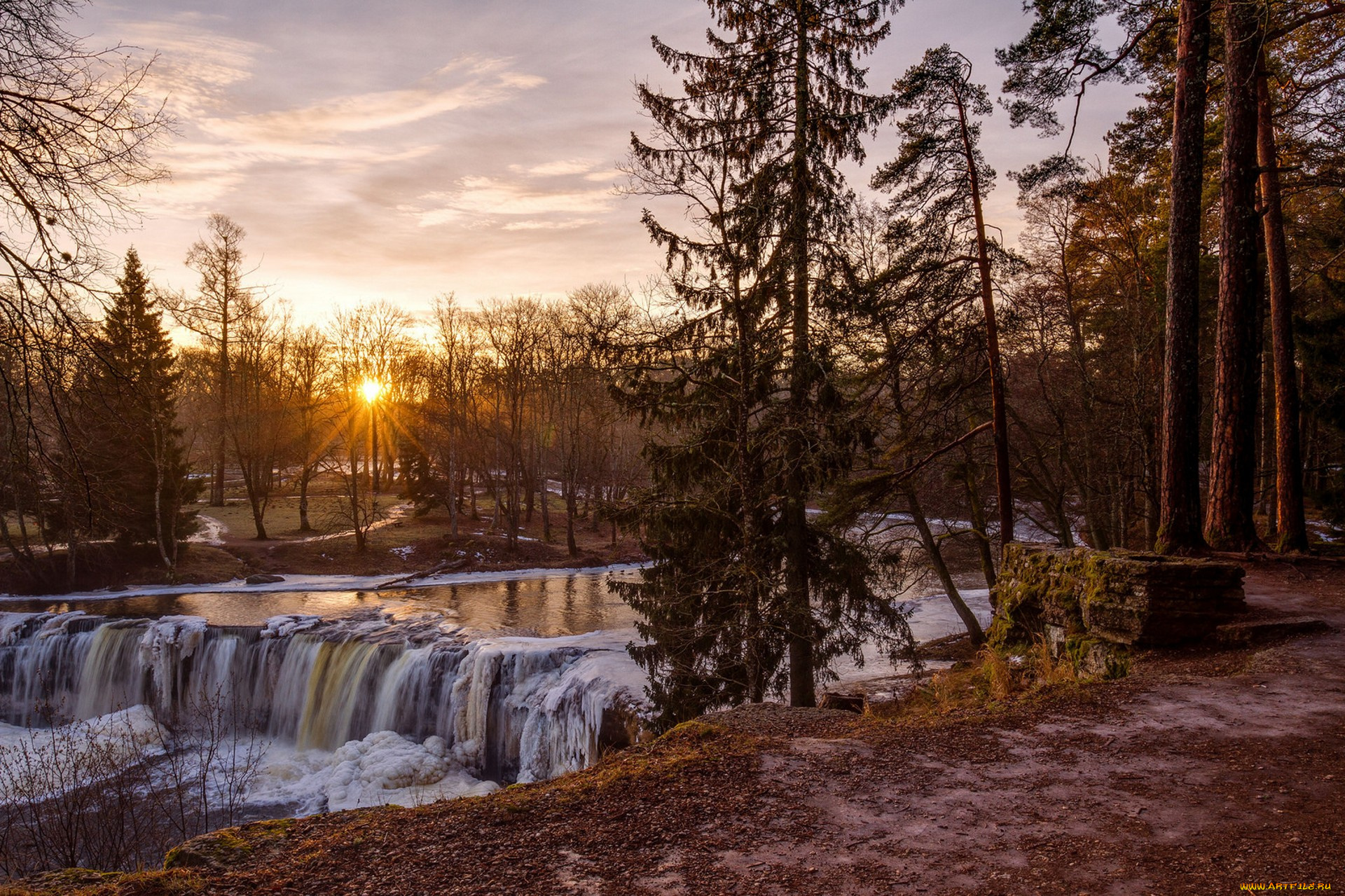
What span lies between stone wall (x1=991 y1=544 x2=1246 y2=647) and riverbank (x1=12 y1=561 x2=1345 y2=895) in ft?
4.28

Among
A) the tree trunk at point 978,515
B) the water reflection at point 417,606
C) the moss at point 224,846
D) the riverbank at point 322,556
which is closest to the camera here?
the moss at point 224,846

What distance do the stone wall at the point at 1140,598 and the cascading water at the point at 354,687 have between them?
752 centimetres

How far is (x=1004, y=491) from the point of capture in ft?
37.2

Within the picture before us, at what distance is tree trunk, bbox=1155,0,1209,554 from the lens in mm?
9148

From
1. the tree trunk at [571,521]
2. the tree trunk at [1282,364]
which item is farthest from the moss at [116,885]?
the tree trunk at [571,521]

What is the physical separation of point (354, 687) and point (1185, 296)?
56.6ft

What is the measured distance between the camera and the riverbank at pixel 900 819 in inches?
139

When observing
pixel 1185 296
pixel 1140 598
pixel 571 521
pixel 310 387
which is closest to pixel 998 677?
pixel 1140 598

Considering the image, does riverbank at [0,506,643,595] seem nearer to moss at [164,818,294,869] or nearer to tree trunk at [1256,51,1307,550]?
tree trunk at [1256,51,1307,550]

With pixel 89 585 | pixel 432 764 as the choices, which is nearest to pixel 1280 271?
pixel 432 764

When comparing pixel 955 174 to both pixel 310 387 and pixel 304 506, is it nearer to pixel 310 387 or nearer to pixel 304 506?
pixel 304 506

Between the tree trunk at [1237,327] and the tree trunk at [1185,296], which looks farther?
the tree trunk at [1237,327]

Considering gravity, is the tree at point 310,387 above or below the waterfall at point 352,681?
above

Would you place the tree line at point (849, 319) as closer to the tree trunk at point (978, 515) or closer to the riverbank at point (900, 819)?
the tree trunk at point (978, 515)
